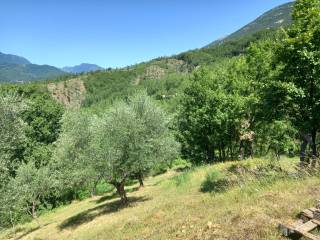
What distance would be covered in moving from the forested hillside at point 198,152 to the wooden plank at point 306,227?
0.77 m

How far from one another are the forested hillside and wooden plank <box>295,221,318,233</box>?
77cm

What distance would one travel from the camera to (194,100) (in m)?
47.6

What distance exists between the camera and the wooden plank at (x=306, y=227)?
9.72 m

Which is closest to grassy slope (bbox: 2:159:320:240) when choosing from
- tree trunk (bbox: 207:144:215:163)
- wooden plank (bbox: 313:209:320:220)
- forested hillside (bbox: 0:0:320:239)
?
forested hillside (bbox: 0:0:320:239)

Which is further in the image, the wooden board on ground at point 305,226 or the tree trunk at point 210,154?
the tree trunk at point 210,154

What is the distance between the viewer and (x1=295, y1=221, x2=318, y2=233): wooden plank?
9.72 meters

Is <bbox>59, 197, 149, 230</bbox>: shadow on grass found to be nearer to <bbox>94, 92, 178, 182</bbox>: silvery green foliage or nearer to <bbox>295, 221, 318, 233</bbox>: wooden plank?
<bbox>94, 92, 178, 182</bbox>: silvery green foliage

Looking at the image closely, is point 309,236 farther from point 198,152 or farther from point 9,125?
point 198,152

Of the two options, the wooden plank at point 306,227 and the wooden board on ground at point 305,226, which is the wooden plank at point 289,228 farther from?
the wooden plank at point 306,227

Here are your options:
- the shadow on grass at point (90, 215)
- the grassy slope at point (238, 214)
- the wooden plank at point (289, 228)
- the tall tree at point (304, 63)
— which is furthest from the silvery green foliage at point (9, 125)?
the wooden plank at point (289, 228)

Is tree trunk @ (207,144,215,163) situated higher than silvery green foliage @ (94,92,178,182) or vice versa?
silvery green foliage @ (94,92,178,182)

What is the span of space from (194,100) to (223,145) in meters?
7.24

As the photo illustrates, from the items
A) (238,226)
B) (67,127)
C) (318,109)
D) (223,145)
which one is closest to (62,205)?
(67,127)

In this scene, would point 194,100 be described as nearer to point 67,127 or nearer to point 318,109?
point 67,127
